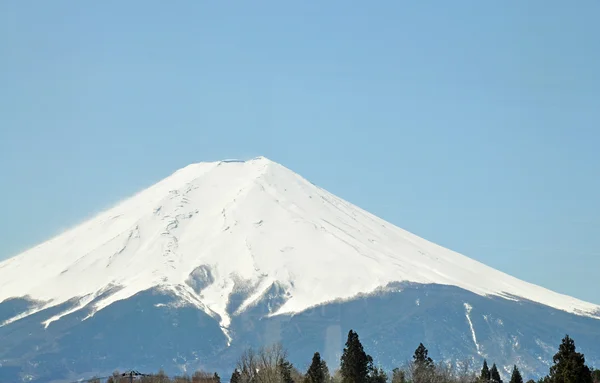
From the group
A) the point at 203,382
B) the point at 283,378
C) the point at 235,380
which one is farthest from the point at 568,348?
the point at 203,382

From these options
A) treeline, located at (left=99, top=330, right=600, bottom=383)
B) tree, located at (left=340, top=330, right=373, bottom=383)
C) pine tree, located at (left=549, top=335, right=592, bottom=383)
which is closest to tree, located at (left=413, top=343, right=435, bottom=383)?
treeline, located at (left=99, top=330, right=600, bottom=383)

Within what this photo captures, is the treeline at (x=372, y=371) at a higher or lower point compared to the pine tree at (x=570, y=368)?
higher

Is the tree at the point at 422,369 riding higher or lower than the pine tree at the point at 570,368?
higher

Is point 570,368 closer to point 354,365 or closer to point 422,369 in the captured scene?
point 354,365

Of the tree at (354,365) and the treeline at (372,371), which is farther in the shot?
the tree at (354,365)

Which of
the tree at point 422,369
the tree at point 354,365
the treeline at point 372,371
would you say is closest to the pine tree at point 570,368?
the treeline at point 372,371

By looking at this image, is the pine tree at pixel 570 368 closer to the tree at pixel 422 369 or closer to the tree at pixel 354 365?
the tree at pixel 354 365

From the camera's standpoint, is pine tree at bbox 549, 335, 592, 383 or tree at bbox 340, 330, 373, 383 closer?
pine tree at bbox 549, 335, 592, 383

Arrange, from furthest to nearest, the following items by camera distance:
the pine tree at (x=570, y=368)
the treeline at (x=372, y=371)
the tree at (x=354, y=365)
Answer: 1. the tree at (x=354, y=365)
2. the treeline at (x=372, y=371)
3. the pine tree at (x=570, y=368)

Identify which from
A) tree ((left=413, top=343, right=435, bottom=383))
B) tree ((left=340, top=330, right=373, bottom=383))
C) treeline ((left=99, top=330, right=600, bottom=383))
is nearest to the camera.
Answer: treeline ((left=99, top=330, right=600, bottom=383))

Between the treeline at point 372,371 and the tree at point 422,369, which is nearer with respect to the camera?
the treeline at point 372,371

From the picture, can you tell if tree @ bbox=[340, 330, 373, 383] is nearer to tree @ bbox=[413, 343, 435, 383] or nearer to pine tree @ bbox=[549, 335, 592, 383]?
tree @ bbox=[413, 343, 435, 383]

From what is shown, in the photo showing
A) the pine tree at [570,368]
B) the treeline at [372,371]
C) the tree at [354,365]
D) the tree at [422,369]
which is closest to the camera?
the pine tree at [570,368]

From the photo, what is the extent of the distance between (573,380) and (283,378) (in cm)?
2937
